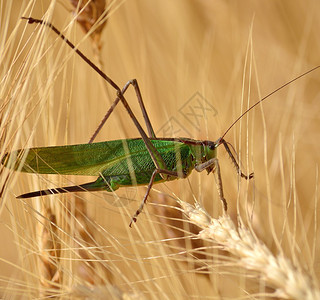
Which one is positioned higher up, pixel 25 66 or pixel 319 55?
pixel 319 55

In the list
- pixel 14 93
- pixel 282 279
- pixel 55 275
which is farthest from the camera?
pixel 55 275

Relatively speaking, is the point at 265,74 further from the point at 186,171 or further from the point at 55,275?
the point at 55,275

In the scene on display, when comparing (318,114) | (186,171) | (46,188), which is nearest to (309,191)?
(318,114)

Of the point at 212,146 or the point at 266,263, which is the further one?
the point at 212,146

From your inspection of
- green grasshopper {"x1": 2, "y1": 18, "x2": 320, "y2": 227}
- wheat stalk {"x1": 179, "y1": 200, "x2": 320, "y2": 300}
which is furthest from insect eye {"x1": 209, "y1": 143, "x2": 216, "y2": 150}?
wheat stalk {"x1": 179, "y1": 200, "x2": 320, "y2": 300}

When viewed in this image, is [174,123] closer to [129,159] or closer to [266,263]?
[129,159]

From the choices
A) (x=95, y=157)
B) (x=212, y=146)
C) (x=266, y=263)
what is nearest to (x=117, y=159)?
(x=95, y=157)

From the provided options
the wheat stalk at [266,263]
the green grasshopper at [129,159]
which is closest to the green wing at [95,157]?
the green grasshopper at [129,159]
